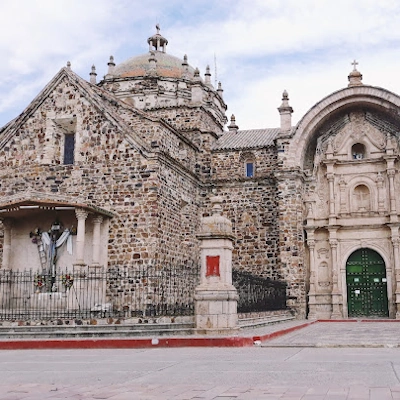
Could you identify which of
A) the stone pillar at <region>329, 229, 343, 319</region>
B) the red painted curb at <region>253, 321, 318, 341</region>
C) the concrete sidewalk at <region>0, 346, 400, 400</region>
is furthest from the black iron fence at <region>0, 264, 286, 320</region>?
the concrete sidewalk at <region>0, 346, 400, 400</region>

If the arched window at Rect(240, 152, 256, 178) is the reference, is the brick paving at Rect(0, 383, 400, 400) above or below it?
below

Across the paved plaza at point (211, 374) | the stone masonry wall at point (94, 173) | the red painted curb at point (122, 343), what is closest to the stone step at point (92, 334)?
the red painted curb at point (122, 343)

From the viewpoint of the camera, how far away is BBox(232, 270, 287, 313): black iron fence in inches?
657

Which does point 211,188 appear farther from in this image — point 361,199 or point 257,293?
point 257,293

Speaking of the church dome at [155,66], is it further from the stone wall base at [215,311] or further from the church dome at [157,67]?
the stone wall base at [215,311]

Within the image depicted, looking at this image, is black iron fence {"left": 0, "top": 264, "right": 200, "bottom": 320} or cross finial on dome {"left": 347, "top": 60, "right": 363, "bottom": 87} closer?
black iron fence {"left": 0, "top": 264, "right": 200, "bottom": 320}

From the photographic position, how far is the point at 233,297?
13.1m

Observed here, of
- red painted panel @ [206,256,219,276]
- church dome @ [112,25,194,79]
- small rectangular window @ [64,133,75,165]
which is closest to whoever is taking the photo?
red painted panel @ [206,256,219,276]

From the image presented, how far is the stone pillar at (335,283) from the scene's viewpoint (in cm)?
2264

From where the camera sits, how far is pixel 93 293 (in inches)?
725

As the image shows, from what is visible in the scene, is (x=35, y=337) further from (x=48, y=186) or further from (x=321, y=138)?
(x=321, y=138)

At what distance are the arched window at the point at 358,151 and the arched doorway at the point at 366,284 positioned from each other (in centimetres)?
399

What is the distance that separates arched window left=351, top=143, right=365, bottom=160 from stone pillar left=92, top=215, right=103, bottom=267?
11.5 m

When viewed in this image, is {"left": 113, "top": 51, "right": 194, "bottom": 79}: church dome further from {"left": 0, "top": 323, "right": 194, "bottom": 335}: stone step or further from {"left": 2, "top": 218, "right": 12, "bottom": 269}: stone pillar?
{"left": 0, "top": 323, "right": 194, "bottom": 335}: stone step
